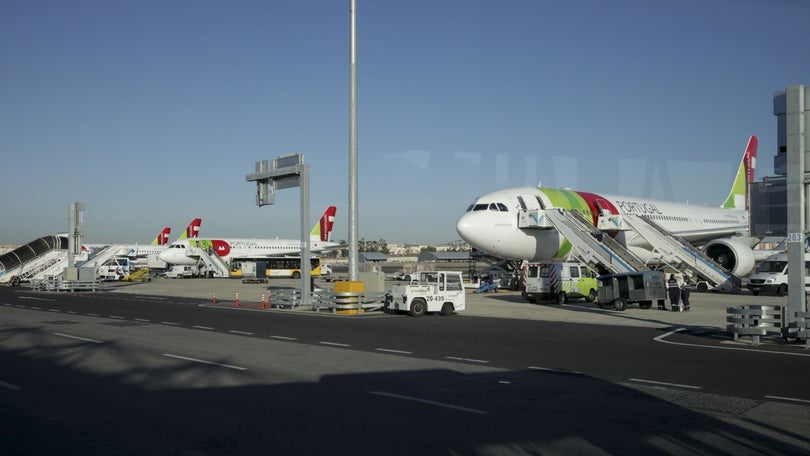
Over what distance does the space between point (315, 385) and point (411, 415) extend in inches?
115

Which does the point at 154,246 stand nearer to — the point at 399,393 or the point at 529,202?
the point at 529,202

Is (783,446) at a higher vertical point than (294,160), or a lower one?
lower

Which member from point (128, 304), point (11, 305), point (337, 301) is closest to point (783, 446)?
point (337, 301)

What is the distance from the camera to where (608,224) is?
1694 inches

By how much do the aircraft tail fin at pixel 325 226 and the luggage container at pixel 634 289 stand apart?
2860 inches

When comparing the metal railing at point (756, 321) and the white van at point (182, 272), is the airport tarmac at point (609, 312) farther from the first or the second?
the white van at point (182, 272)

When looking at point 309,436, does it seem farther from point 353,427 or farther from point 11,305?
point 11,305

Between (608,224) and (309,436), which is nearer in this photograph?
(309,436)

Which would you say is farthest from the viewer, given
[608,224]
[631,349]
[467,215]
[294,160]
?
[608,224]

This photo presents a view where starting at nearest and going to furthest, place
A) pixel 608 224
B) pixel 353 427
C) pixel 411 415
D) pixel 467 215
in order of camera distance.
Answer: pixel 353 427
pixel 411 415
pixel 467 215
pixel 608 224

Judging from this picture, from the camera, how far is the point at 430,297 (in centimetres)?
2877

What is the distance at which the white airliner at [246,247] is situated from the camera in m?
84.0

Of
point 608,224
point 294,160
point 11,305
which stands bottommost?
Result: point 11,305

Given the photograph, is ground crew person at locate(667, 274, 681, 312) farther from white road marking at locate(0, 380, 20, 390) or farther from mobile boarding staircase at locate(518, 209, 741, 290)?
white road marking at locate(0, 380, 20, 390)
